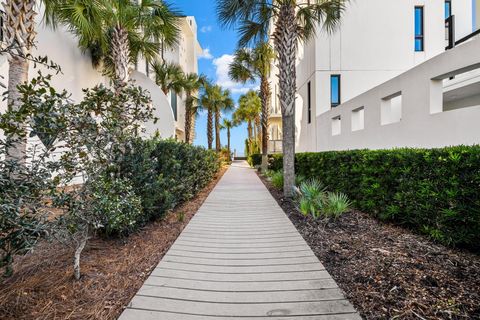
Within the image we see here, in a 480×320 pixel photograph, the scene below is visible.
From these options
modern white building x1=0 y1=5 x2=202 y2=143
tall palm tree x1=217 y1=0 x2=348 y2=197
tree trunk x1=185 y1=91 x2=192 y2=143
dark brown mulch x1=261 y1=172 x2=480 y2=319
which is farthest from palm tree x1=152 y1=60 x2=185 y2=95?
dark brown mulch x1=261 y1=172 x2=480 y2=319

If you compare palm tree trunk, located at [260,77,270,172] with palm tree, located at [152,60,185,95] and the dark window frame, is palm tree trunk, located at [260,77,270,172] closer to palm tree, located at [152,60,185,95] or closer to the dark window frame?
palm tree, located at [152,60,185,95]

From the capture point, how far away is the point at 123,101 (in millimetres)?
3357

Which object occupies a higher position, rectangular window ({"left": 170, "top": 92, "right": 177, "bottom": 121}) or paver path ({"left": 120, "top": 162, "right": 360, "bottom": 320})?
rectangular window ({"left": 170, "top": 92, "right": 177, "bottom": 121})

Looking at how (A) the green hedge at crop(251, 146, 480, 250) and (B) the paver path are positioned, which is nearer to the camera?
(B) the paver path

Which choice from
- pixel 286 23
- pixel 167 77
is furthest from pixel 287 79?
pixel 167 77

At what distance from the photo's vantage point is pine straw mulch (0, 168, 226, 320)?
7.98ft

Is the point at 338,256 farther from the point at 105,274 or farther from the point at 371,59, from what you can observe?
the point at 371,59

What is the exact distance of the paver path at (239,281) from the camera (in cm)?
246

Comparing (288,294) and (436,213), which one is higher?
(436,213)

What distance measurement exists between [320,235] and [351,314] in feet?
6.99

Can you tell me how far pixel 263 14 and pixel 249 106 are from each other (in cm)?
2415

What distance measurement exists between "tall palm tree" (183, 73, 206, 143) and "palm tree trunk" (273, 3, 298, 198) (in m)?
11.9

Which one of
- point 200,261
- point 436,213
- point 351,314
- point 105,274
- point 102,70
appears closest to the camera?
point 351,314

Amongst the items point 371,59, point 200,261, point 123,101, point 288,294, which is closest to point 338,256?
point 288,294
